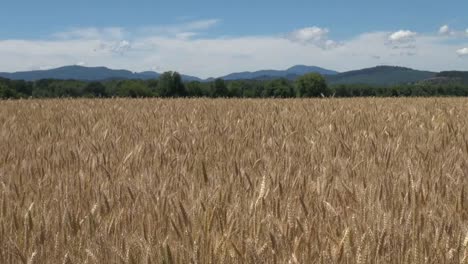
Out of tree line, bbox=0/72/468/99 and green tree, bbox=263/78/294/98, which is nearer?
tree line, bbox=0/72/468/99

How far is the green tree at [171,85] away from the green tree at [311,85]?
24.0 m

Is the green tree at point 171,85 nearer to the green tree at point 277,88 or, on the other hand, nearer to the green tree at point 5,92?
the green tree at point 277,88

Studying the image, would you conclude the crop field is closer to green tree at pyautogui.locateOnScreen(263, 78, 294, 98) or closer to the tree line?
the tree line

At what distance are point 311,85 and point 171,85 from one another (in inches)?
1089

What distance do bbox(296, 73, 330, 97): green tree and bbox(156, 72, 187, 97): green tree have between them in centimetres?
2399

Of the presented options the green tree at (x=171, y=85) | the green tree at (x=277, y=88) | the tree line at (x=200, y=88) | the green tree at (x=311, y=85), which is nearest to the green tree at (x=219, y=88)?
the tree line at (x=200, y=88)

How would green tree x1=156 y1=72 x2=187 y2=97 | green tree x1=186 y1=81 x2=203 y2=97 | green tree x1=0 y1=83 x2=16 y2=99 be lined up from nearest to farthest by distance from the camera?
green tree x1=0 y1=83 x2=16 y2=99
green tree x1=156 y1=72 x2=187 y2=97
green tree x1=186 y1=81 x2=203 y2=97

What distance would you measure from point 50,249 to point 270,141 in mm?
2398

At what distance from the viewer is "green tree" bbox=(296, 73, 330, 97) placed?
3878 inches

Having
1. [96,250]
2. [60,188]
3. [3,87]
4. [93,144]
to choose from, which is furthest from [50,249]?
[3,87]

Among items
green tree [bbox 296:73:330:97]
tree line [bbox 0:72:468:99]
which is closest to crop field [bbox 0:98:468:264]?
tree line [bbox 0:72:468:99]

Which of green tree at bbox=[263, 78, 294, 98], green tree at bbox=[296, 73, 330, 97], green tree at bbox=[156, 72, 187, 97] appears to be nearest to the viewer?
green tree at bbox=[156, 72, 187, 97]

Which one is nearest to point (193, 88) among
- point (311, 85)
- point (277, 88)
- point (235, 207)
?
point (277, 88)

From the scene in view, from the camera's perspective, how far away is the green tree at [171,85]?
84625 millimetres
